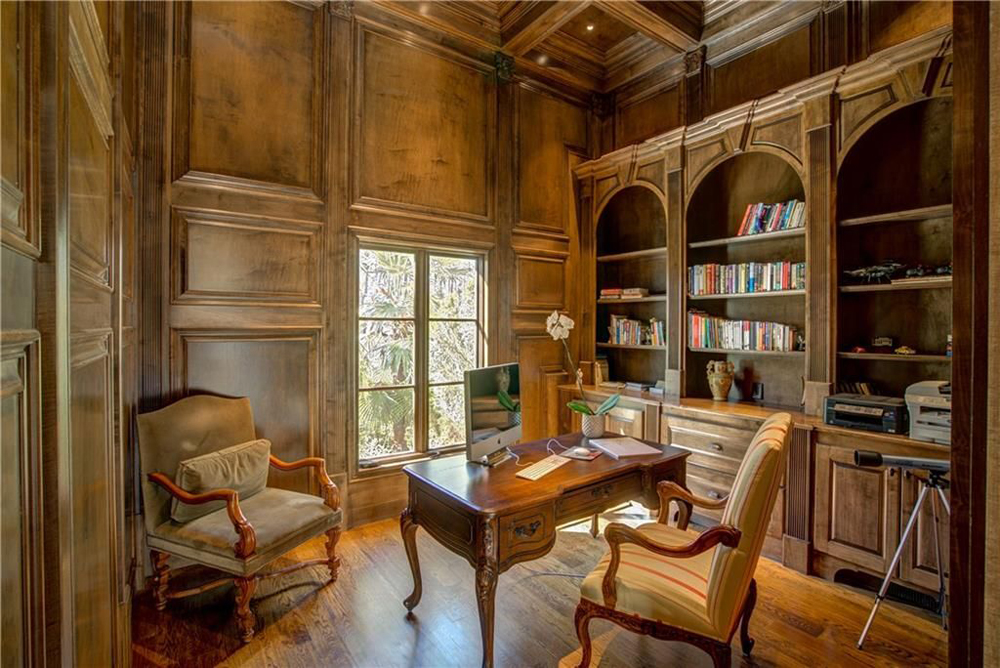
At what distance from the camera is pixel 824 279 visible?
9.46ft

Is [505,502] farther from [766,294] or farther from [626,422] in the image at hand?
[766,294]

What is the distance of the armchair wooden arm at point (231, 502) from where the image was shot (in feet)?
6.88

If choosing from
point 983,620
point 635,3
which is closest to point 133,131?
point 635,3

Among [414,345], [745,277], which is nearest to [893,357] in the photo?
[745,277]

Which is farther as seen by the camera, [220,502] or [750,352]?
[750,352]

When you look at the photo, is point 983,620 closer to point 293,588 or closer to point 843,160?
point 293,588

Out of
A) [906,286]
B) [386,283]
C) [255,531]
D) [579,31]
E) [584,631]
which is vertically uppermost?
[579,31]

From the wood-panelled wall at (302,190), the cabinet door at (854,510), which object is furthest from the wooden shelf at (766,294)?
the wood-panelled wall at (302,190)

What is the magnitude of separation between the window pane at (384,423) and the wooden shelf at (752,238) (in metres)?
2.62

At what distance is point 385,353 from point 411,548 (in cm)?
165

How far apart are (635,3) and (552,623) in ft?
13.2

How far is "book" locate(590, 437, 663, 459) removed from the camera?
7.97 feet

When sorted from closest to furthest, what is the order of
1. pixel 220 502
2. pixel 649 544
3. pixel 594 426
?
pixel 649 544 < pixel 220 502 < pixel 594 426

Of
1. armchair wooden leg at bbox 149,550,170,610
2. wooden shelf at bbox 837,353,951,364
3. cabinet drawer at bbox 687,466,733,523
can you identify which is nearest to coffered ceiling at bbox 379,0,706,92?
wooden shelf at bbox 837,353,951,364
